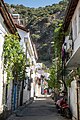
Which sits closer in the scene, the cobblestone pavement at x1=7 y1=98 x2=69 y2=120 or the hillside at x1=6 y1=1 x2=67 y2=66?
the cobblestone pavement at x1=7 y1=98 x2=69 y2=120

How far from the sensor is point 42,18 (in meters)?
122

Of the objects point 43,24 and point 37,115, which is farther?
point 43,24

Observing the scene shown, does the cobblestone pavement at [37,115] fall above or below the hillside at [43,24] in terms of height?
below

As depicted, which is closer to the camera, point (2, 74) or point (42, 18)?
point (2, 74)

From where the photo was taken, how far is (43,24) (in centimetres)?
11819

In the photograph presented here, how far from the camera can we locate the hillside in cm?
10681

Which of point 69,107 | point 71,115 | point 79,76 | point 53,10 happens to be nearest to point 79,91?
point 79,76

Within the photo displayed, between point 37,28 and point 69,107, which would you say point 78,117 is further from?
point 37,28

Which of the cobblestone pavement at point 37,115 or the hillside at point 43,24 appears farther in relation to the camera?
the hillside at point 43,24

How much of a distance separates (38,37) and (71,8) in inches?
3923

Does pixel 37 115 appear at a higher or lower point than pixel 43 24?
lower

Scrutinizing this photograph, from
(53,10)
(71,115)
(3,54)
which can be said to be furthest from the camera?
(53,10)

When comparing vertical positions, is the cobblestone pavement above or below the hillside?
below

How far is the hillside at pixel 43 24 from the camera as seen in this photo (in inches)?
4205
